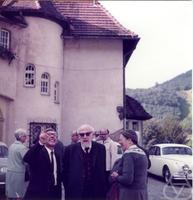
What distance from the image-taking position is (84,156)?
5426 millimetres

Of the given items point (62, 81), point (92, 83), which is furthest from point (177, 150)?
point (62, 81)

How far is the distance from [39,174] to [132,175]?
1372mm

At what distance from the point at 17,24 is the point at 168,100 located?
6105cm

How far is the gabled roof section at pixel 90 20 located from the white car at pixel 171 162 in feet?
23.5

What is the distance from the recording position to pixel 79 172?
5.34 meters

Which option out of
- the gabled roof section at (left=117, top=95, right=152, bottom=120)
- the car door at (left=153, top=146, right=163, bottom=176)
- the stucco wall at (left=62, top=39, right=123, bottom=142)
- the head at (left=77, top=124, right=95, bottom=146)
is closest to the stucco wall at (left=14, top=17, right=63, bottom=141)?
the stucco wall at (left=62, top=39, right=123, bottom=142)

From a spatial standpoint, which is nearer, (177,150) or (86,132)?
(86,132)

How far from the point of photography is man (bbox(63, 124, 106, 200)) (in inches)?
210

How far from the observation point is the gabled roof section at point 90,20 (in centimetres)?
2041

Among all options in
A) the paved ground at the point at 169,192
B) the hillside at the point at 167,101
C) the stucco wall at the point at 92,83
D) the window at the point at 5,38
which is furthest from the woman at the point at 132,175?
the hillside at the point at 167,101

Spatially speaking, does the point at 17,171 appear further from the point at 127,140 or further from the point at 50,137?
the point at 127,140

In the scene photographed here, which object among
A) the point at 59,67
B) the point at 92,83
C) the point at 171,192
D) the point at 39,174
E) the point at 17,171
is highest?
the point at 59,67

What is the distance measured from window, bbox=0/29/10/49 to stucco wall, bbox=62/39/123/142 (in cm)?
363

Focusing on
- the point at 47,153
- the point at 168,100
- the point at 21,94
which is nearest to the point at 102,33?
the point at 21,94
